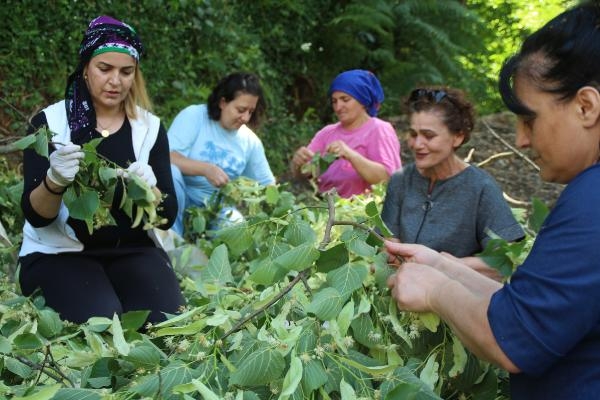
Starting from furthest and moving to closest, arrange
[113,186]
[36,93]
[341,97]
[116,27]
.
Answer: [36,93], [341,97], [116,27], [113,186]

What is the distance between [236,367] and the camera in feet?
5.38

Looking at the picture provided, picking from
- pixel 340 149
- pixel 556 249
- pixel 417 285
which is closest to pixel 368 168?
pixel 340 149

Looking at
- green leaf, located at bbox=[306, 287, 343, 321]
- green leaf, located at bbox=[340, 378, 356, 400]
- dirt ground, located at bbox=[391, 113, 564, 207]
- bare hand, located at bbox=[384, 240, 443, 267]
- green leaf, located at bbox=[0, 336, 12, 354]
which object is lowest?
dirt ground, located at bbox=[391, 113, 564, 207]

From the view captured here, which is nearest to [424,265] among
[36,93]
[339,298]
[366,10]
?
[339,298]

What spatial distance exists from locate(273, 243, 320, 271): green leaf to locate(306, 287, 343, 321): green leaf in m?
0.08

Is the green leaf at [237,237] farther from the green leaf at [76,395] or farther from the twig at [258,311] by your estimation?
the green leaf at [76,395]

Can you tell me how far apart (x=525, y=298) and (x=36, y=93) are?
5447 mm

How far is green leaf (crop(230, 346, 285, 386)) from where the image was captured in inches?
61.1

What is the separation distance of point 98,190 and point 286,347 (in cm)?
134

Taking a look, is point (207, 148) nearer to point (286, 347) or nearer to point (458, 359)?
point (458, 359)

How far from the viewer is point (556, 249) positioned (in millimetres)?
1253

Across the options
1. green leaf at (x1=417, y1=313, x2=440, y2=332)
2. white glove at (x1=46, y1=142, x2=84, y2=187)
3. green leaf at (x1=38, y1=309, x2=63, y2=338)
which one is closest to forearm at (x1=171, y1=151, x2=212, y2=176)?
white glove at (x1=46, y1=142, x2=84, y2=187)

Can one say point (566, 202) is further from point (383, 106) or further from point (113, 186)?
point (383, 106)

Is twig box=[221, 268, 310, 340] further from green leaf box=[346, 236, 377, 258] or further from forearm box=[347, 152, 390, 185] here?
forearm box=[347, 152, 390, 185]
